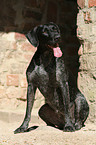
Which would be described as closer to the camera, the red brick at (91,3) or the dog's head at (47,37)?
the dog's head at (47,37)

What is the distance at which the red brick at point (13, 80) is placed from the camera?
482cm

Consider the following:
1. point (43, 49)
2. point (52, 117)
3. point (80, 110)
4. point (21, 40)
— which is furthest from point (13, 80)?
point (80, 110)

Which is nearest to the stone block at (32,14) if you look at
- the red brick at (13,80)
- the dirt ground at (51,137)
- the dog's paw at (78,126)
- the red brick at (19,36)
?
the red brick at (19,36)

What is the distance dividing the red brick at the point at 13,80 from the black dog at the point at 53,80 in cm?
173

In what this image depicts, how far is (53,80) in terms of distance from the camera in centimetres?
304

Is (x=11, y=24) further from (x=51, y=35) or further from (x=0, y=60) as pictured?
(x=51, y=35)

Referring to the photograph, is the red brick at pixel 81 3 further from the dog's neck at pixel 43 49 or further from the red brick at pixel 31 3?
the red brick at pixel 31 3

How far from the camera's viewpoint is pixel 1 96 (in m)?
4.75

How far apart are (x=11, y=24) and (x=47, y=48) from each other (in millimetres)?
2053

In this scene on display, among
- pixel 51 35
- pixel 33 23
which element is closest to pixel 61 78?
pixel 51 35

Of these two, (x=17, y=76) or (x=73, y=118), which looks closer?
(x=73, y=118)

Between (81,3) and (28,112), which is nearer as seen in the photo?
(28,112)

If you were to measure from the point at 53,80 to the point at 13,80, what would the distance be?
1.95m

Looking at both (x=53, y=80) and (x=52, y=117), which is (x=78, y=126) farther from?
(x=53, y=80)
